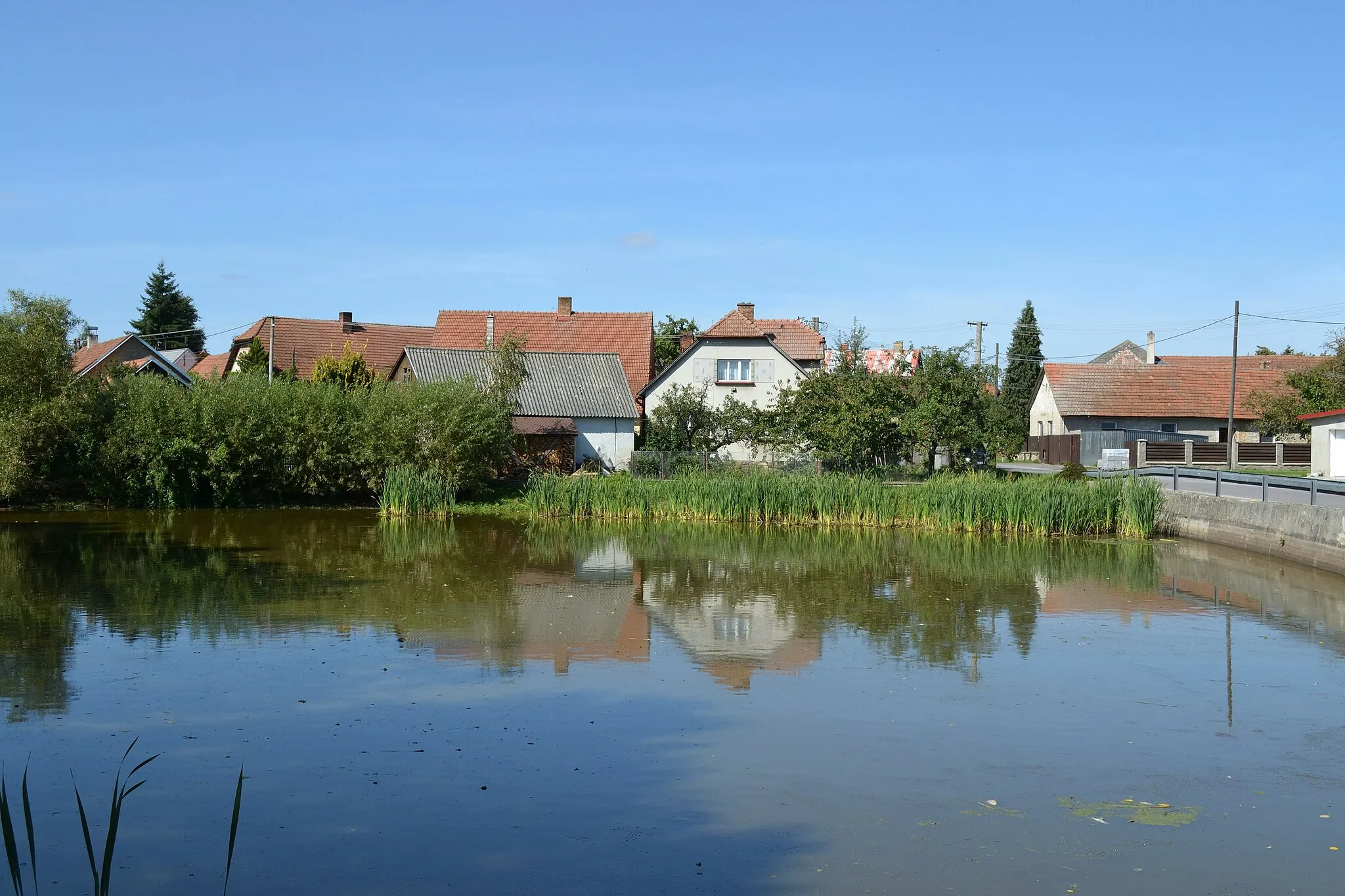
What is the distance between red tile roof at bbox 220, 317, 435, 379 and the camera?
58906 mm

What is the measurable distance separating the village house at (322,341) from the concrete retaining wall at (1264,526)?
38.8 m

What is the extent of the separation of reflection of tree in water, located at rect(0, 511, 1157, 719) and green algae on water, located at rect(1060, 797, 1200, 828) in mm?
4546

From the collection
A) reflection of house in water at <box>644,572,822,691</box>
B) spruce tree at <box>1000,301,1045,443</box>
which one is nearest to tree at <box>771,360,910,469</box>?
reflection of house in water at <box>644,572,822,691</box>

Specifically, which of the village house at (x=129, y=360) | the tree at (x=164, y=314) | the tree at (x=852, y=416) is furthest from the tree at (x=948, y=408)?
the tree at (x=164, y=314)

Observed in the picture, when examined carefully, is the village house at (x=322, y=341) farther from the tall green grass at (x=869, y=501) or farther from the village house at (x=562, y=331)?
the tall green grass at (x=869, y=501)

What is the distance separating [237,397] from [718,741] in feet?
88.6

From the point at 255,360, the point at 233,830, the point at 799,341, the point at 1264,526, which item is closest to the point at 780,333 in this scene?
the point at 799,341

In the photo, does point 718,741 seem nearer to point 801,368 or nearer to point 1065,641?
point 1065,641

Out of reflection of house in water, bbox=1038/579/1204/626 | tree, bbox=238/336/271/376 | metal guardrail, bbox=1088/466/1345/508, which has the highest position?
tree, bbox=238/336/271/376

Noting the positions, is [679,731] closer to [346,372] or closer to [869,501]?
[869,501]

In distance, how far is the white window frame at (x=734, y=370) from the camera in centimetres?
4634

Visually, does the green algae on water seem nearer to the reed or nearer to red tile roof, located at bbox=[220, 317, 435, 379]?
the reed

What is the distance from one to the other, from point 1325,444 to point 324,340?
45.6m

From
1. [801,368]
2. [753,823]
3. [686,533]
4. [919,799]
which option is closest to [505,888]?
[753,823]
